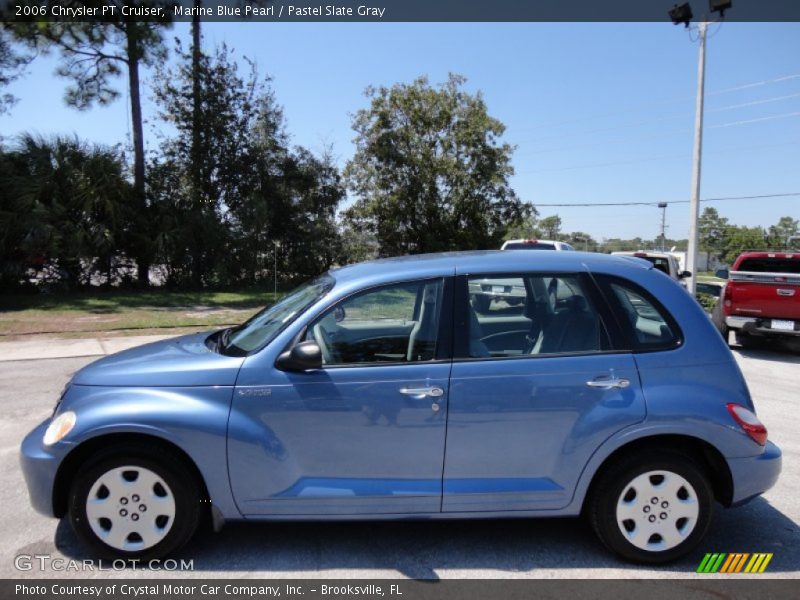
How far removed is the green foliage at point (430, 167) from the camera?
87.3 ft

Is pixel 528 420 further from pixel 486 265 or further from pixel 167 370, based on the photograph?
pixel 167 370

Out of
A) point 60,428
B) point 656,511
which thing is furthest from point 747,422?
point 60,428

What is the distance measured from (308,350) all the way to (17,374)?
Answer: 6.98m

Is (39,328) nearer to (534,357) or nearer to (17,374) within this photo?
(17,374)

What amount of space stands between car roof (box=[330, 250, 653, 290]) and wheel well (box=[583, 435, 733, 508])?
1.02 metres

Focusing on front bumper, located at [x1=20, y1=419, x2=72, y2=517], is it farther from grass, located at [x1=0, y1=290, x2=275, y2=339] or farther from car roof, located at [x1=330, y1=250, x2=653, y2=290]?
grass, located at [x1=0, y1=290, x2=275, y2=339]

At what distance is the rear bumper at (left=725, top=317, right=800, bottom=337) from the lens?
10016 millimetres

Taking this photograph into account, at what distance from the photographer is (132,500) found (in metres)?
3.19

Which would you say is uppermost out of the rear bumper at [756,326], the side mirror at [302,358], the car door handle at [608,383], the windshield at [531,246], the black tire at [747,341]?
the windshield at [531,246]

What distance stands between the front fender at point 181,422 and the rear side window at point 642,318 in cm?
229

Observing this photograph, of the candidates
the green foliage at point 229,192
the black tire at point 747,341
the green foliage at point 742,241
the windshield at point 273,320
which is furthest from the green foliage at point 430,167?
the green foliage at point 742,241

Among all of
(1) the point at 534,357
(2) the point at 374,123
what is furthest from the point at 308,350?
(2) the point at 374,123

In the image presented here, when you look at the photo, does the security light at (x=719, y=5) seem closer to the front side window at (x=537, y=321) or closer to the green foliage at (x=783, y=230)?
the front side window at (x=537, y=321)
